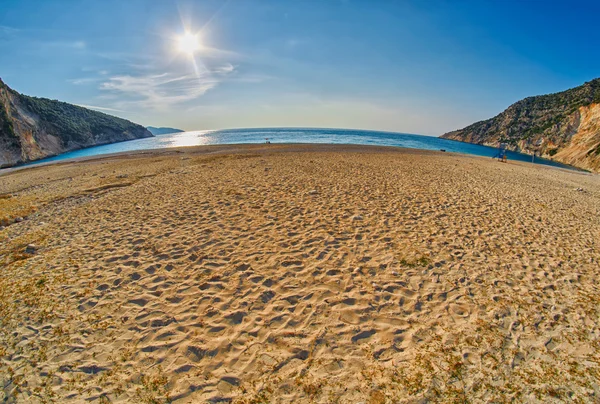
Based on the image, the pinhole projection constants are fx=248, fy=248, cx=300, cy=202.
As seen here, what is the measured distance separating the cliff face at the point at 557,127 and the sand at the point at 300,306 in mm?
53438

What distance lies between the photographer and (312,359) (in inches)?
162

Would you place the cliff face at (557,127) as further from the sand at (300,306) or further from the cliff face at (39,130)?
the cliff face at (39,130)

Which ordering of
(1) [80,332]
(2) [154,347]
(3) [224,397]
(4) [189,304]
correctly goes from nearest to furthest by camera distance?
(3) [224,397], (2) [154,347], (1) [80,332], (4) [189,304]

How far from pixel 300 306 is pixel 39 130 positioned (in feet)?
363

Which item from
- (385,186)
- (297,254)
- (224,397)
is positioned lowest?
(224,397)

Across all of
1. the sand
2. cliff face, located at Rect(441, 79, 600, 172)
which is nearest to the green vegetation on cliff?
the sand

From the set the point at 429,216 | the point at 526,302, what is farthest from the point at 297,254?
the point at 429,216

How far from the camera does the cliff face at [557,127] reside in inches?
1903

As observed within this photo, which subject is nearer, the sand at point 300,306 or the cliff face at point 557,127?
the sand at point 300,306

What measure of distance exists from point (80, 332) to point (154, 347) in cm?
168

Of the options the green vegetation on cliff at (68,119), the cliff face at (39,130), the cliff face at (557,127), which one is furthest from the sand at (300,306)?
the green vegetation on cliff at (68,119)

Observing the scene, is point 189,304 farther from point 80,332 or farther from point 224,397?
point 224,397

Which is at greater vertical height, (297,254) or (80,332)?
(297,254)

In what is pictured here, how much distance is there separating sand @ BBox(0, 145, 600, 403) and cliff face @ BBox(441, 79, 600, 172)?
175 ft
